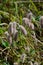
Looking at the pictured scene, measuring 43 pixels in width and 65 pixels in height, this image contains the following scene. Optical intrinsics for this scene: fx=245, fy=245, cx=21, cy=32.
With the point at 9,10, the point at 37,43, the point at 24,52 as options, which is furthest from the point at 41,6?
the point at 24,52

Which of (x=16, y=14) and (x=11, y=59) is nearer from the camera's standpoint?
(x=11, y=59)

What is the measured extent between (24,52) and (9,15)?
0.46 m

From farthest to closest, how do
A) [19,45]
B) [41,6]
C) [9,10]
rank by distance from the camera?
[41,6], [9,10], [19,45]

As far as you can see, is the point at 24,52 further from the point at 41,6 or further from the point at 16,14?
the point at 41,6

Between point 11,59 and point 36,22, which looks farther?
point 36,22

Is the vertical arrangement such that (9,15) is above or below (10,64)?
above

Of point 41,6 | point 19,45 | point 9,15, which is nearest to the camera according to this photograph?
point 19,45

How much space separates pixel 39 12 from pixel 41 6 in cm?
17

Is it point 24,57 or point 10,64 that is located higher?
point 24,57

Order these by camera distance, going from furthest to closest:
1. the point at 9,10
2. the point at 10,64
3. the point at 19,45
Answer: the point at 9,10
the point at 19,45
the point at 10,64

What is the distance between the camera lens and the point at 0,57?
5.13 ft

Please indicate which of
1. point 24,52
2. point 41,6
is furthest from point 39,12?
point 24,52

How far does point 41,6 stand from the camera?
7.83ft

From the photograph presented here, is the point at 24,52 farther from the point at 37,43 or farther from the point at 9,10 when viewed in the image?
the point at 9,10
